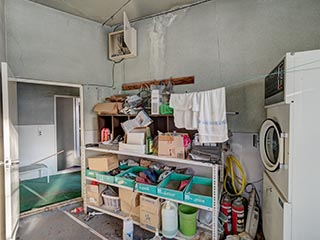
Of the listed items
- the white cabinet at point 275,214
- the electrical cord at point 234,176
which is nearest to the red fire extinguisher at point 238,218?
the electrical cord at point 234,176

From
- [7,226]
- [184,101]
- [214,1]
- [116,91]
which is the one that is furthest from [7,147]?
[214,1]

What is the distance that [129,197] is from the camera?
2.79m

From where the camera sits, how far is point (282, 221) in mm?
1514

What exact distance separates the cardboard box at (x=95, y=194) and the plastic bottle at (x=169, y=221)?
44.5 inches

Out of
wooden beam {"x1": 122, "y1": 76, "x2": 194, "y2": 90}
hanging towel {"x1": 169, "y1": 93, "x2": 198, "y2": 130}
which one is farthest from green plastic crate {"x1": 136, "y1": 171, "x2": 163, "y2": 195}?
wooden beam {"x1": 122, "y1": 76, "x2": 194, "y2": 90}

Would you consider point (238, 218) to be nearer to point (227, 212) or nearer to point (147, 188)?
point (227, 212)

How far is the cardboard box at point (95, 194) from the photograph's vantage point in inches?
121

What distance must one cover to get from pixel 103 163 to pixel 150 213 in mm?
976

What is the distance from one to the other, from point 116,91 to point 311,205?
3.28 metres

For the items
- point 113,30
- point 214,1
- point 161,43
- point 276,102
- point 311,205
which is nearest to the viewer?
point 311,205

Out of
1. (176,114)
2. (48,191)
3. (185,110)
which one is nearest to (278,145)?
(185,110)

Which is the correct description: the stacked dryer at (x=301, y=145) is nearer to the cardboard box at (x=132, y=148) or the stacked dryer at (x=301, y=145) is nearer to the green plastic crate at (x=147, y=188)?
the green plastic crate at (x=147, y=188)

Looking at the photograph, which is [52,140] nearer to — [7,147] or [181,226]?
[7,147]

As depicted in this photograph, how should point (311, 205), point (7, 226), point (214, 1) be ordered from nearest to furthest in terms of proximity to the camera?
point (311, 205), point (7, 226), point (214, 1)
